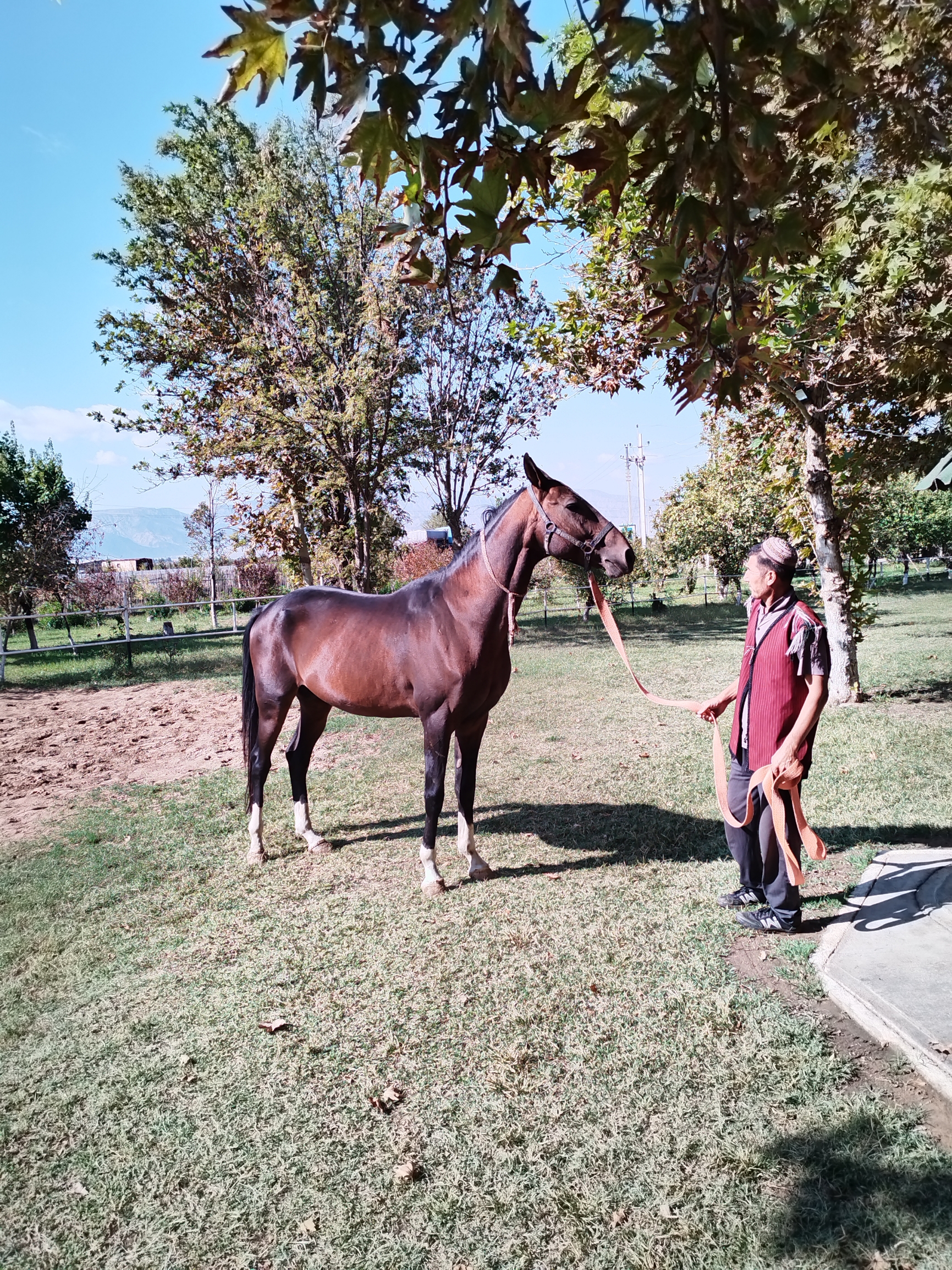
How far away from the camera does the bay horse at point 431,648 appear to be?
4570 millimetres

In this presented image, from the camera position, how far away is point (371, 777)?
25.4 ft

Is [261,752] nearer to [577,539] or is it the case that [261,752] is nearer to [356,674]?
[356,674]

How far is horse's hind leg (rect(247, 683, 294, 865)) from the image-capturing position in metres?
5.58

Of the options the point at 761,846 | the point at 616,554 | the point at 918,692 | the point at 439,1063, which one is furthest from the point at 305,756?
the point at 918,692

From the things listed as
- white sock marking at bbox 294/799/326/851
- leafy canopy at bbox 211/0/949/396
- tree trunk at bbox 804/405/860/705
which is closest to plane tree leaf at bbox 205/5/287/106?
leafy canopy at bbox 211/0/949/396

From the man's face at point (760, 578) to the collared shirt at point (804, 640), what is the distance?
3.9 inches

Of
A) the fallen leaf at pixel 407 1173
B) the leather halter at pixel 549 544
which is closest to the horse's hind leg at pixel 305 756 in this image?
the leather halter at pixel 549 544

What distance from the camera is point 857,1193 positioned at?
7.57ft

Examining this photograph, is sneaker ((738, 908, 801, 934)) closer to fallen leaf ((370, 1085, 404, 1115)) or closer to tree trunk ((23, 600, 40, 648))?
fallen leaf ((370, 1085, 404, 1115))

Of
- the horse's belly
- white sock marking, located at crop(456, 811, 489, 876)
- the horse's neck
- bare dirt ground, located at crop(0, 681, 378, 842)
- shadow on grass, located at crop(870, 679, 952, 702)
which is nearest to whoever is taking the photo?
the horse's neck

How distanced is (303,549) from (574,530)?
13793 mm

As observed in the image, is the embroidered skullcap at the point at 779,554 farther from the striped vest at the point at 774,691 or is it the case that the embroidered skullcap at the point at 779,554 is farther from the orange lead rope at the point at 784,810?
the orange lead rope at the point at 784,810

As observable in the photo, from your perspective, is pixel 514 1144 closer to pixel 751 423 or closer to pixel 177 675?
pixel 751 423

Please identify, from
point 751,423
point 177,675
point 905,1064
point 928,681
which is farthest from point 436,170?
point 177,675
